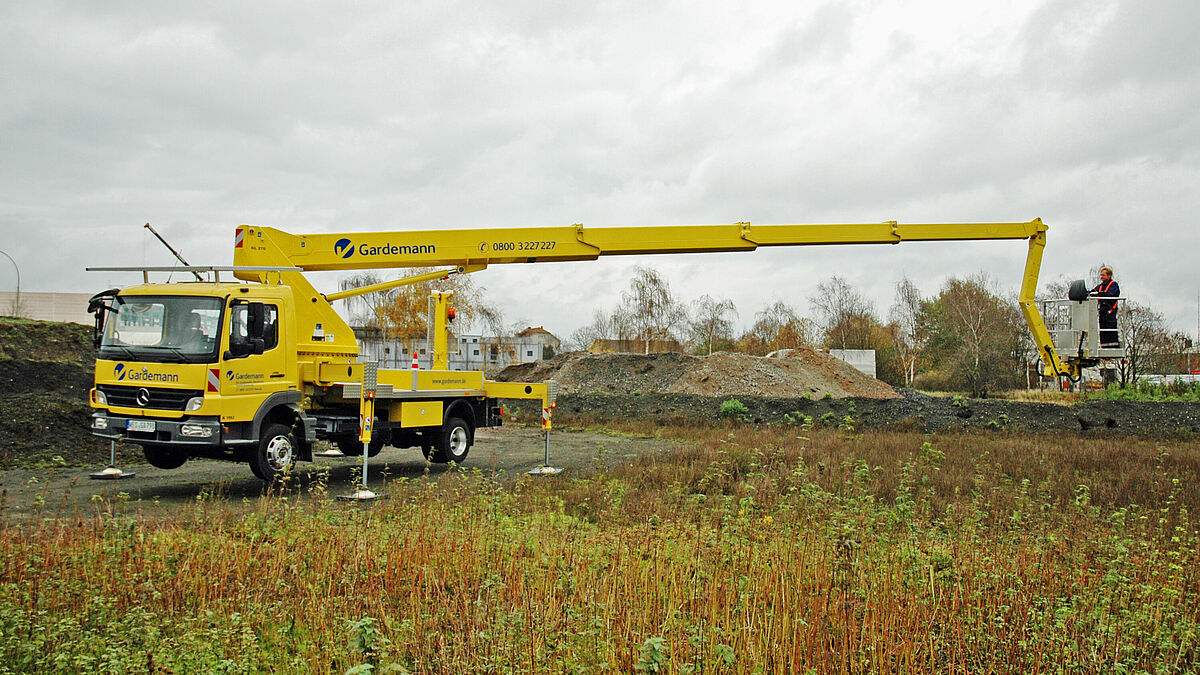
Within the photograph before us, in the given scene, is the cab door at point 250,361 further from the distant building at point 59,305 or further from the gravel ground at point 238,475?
the distant building at point 59,305

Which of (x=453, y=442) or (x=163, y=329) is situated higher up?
(x=163, y=329)

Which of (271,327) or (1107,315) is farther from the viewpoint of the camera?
(271,327)

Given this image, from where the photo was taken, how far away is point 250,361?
10188mm

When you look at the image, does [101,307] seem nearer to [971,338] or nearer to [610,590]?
[610,590]

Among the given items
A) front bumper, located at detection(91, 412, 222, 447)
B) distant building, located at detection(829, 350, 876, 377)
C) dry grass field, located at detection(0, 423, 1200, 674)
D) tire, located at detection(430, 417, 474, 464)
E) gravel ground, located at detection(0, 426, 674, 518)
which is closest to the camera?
dry grass field, located at detection(0, 423, 1200, 674)

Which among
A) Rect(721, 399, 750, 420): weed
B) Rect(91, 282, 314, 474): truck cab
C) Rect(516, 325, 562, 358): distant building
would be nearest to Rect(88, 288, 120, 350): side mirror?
Rect(91, 282, 314, 474): truck cab

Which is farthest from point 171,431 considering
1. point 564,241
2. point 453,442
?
point 564,241

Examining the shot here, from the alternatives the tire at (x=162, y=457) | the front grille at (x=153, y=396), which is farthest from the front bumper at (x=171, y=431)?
the tire at (x=162, y=457)

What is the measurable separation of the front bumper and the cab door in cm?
24

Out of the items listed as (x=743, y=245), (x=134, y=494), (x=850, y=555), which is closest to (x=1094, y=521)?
(x=850, y=555)

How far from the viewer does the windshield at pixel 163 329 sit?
9844 millimetres

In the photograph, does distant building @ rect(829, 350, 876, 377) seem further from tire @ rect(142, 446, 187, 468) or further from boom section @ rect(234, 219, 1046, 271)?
tire @ rect(142, 446, 187, 468)

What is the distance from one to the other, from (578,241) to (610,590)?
824 centimetres

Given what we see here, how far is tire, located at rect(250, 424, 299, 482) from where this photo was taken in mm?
10164
